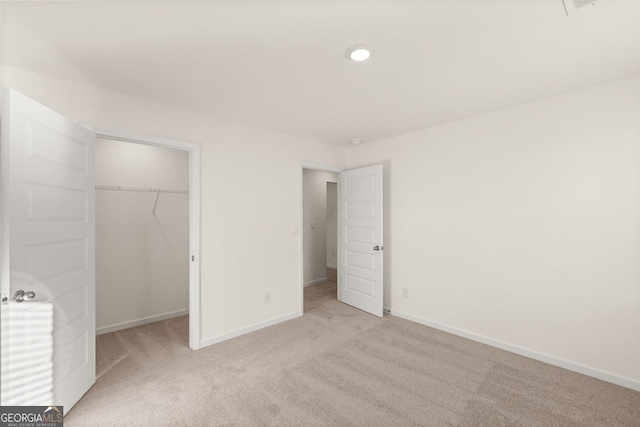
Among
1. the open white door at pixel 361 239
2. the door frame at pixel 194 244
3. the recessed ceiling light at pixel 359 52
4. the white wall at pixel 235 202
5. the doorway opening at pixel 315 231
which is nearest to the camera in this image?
the recessed ceiling light at pixel 359 52

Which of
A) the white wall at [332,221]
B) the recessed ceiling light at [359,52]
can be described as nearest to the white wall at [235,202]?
the recessed ceiling light at [359,52]

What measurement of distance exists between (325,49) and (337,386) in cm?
248

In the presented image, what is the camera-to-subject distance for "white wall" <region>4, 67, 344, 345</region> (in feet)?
7.77

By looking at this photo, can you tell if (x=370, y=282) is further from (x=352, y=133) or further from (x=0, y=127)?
(x=0, y=127)

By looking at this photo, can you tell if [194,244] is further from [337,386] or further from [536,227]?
[536,227]

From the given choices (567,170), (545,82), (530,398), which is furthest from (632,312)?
(545,82)

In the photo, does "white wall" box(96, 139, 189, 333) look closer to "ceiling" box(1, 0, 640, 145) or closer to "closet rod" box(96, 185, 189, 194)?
Answer: "closet rod" box(96, 185, 189, 194)

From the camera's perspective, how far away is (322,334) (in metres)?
3.03

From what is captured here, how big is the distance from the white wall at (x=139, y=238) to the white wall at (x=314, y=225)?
227 cm

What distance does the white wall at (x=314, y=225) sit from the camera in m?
5.30

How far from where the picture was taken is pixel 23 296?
1.51 meters

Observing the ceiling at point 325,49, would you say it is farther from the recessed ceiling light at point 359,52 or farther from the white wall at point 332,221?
the white wall at point 332,221

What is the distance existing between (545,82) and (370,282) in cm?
282

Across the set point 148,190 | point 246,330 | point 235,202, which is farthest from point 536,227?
point 148,190
